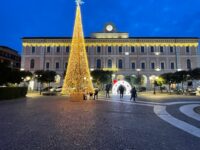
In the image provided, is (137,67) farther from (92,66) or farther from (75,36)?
(75,36)

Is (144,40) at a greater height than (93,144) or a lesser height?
greater

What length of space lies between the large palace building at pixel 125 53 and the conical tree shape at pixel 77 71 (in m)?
32.2

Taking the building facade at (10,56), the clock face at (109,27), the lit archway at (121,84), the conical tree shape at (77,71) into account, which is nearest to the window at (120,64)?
the clock face at (109,27)

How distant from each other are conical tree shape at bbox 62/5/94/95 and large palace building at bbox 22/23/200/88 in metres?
32.2

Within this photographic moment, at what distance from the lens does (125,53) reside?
5178 centimetres

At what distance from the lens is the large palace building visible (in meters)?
51.6

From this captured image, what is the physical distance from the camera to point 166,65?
5181 centimetres

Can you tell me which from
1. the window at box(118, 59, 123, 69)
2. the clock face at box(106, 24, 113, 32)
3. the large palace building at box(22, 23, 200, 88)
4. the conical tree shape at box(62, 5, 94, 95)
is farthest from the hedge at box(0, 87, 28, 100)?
the clock face at box(106, 24, 113, 32)

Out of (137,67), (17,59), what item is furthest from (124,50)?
(17,59)

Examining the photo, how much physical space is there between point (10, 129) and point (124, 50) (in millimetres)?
47599

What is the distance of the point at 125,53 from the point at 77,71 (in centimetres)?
3506

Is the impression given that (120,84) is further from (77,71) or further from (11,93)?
(11,93)

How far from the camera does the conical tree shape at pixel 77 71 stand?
1841cm

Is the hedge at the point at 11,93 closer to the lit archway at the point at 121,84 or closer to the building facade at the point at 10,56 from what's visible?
the lit archway at the point at 121,84
